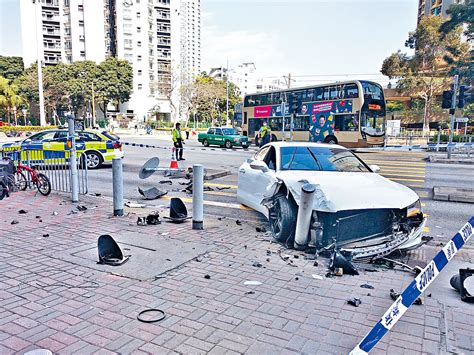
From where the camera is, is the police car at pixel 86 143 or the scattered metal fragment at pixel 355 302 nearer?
the scattered metal fragment at pixel 355 302

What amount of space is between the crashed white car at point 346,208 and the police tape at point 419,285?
2224 mm

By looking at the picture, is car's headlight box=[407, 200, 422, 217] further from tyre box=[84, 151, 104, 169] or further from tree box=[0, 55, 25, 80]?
tree box=[0, 55, 25, 80]

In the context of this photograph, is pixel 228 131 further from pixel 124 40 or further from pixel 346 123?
pixel 124 40

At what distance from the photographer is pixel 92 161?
1480cm

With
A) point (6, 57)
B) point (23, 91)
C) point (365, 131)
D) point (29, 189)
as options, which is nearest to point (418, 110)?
point (365, 131)

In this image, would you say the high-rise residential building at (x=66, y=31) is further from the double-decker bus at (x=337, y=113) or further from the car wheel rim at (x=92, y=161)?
the car wheel rim at (x=92, y=161)

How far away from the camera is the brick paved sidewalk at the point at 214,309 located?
3.15 m

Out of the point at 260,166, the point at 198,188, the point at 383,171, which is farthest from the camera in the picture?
the point at 383,171

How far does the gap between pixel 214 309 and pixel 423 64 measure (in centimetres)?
4906

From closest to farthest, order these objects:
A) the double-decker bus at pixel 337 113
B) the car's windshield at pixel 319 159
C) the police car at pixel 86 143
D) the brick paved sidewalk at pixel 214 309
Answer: the brick paved sidewalk at pixel 214 309
the car's windshield at pixel 319 159
the police car at pixel 86 143
the double-decker bus at pixel 337 113

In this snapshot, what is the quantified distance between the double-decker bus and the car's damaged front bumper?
18069mm

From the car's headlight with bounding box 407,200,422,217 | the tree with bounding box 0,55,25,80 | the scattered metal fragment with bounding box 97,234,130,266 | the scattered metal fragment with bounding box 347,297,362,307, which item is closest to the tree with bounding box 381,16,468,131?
the car's headlight with bounding box 407,200,422,217

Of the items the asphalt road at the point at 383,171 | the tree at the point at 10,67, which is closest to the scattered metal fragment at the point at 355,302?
the asphalt road at the point at 383,171

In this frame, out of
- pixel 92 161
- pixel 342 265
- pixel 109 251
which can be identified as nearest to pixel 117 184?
→ pixel 109 251
